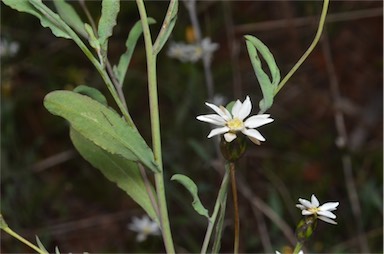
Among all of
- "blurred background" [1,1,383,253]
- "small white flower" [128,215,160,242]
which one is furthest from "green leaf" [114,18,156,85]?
"small white flower" [128,215,160,242]

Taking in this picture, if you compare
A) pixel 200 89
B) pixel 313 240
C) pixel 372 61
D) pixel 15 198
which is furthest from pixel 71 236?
pixel 372 61

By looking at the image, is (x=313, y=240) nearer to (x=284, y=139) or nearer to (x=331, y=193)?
(x=331, y=193)

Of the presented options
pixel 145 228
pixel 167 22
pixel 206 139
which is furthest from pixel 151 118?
pixel 206 139

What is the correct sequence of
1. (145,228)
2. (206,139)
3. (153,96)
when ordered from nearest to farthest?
(153,96) < (145,228) < (206,139)

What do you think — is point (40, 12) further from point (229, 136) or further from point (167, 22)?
point (229, 136)

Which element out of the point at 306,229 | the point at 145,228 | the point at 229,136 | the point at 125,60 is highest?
the point at 125,60

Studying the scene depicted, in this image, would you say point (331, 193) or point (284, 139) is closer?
point (331, 193)

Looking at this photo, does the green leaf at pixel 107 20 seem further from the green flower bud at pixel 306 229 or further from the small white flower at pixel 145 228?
the small white flower at pixel 145 228
